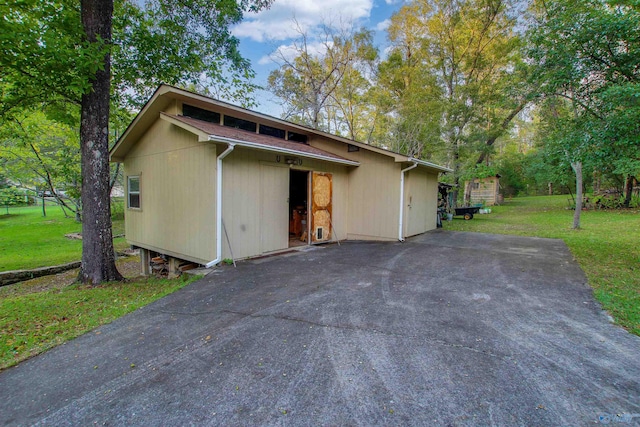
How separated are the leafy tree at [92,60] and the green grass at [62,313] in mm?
759

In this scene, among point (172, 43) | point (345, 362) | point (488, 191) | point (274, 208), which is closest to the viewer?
point (345, 362)

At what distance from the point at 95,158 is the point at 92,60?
168 cm

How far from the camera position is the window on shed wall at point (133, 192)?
8157mm

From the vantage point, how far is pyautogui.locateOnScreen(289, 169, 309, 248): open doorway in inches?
335

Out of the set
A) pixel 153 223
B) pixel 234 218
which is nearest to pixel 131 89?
pixel 153 223

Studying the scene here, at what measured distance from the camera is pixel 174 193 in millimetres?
6703

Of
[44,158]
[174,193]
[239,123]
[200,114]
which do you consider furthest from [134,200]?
[44,158]

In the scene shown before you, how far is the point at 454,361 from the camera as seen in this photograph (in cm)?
247

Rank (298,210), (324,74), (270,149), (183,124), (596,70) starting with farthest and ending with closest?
(324,74) < (298,210) < (270,149) < (183,124) < (596,70)

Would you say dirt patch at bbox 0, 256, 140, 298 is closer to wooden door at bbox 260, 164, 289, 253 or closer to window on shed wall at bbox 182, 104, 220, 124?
wooden door at bbox 260, 164, 289, 253

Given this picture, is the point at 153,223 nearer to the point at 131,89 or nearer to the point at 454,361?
the point at 131,89

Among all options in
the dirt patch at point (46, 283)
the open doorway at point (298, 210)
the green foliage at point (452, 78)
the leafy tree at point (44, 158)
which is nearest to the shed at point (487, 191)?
the green foliage at point (452, 78)

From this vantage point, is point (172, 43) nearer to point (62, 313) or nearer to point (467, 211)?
point (62, 313)

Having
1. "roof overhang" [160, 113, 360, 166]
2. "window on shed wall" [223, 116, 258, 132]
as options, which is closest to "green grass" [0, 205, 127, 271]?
"roof overhang" [160, 113, 360, 166]
